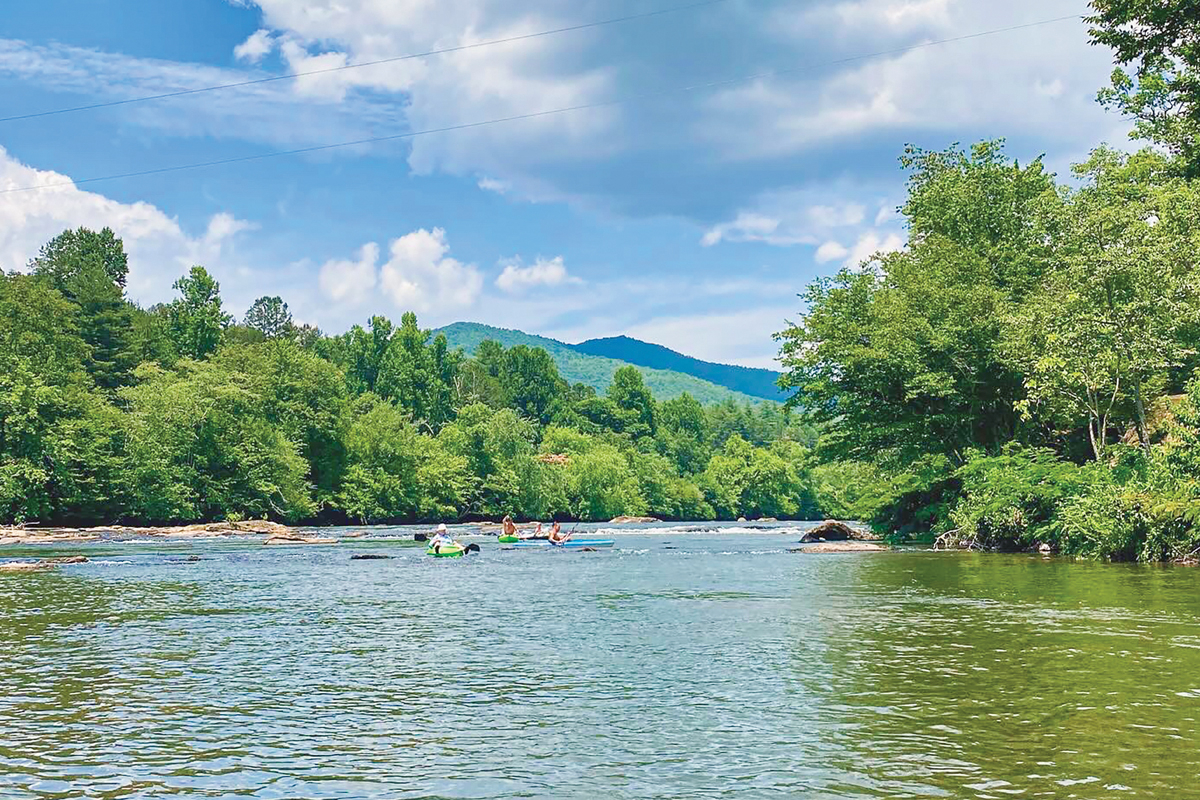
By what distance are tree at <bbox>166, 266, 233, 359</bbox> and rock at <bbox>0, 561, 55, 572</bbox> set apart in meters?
80.0

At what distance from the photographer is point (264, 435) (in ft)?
302

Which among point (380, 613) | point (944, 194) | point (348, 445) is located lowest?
point (380, 613)

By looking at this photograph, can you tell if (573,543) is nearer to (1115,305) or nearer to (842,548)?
(842,548)

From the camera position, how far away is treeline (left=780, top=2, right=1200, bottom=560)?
1268 inches

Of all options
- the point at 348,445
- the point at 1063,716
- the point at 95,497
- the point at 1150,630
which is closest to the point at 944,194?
the point at 1150,630

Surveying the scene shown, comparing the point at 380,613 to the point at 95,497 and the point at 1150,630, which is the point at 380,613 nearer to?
the point at 1150,630

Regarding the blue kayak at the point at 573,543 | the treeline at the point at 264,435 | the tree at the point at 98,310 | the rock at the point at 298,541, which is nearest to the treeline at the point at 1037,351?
the treeline at the point at 264,435

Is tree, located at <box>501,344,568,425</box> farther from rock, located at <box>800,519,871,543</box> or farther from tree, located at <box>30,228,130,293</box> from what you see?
rock, located at <box>800,519,871,543</box>

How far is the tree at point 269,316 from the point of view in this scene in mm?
183125

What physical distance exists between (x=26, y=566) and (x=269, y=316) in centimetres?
15269

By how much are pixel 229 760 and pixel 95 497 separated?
73072mm

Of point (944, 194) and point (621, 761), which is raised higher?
point (944, 194)

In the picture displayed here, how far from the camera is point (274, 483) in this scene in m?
90.8

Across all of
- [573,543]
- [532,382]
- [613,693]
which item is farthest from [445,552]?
[532,382]
